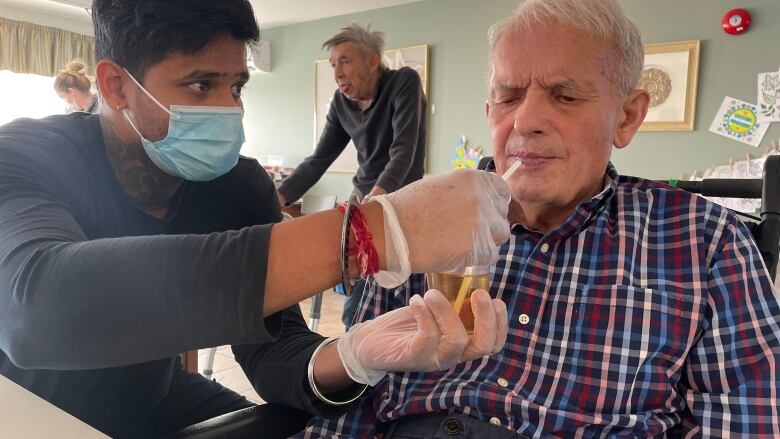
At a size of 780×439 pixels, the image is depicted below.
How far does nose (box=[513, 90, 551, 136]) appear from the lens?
112 centimetres

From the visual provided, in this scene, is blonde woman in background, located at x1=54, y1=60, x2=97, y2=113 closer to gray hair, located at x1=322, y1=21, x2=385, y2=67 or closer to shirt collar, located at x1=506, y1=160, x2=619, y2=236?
gray hair, located at x1=322, y1=21, x2=385, y2=67

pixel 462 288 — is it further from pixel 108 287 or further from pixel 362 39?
→ pixel 362 39

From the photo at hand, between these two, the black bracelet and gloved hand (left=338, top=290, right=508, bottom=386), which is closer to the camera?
the black bracelet

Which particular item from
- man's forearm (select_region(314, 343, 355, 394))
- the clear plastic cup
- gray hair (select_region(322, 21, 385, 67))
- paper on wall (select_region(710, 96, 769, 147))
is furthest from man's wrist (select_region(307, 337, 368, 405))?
paper on wall (select_region(710, 96, 769, 147))

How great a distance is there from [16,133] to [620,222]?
120 cm

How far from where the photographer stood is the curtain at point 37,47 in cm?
562

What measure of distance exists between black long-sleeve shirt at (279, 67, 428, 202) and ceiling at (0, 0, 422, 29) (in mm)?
2783

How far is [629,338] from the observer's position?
0.97 m

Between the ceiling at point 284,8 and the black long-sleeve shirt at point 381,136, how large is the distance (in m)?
2.78

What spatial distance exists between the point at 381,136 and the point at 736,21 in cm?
271

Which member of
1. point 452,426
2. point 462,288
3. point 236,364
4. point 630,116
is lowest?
point 236,364

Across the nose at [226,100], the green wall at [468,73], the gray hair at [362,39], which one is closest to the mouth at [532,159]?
the nose at [226,100]

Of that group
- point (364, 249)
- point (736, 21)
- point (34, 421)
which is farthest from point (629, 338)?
point (736, 21)

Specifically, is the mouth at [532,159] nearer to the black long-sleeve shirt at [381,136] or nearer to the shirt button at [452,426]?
the shirt button at [452,426]
